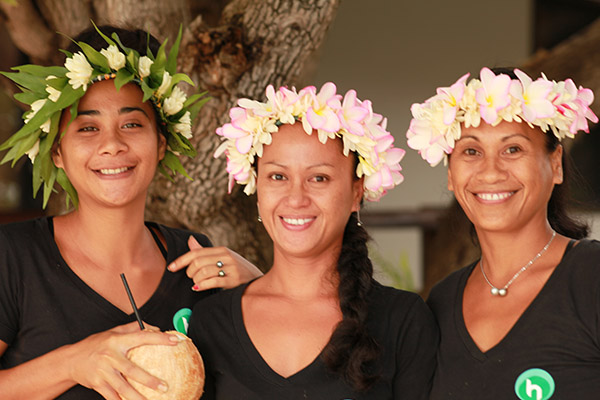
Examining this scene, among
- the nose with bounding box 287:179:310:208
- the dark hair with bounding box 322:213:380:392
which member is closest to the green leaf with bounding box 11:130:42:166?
the nose with bounding box 287:179:310:208

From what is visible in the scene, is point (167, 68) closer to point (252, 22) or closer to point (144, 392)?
Result: point (252, 22)

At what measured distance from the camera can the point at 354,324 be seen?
2656mm

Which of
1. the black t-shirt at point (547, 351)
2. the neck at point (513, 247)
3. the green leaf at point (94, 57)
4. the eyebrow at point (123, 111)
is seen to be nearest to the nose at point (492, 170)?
the neck at point (513, 247)

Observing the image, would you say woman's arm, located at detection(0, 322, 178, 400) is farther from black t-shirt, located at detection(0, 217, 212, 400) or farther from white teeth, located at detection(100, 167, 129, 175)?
white teeth, located at detection(100, 167, 129, 175)

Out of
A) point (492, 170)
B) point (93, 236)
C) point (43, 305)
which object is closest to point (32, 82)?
point (93, 236)

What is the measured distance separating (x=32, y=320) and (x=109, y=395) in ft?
1.38

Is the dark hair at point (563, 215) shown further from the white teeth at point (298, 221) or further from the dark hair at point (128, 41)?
the dark hair at point (128, 41)

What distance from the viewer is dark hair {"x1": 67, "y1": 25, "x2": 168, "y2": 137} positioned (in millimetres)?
3006

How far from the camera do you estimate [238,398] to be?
8.60 feet

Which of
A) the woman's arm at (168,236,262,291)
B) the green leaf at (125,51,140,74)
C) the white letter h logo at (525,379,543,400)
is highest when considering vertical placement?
the green leaf at (125,51,140,74)

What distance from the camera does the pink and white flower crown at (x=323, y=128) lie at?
2.73m

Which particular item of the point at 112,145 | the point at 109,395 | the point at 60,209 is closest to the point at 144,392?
the point at 109,395

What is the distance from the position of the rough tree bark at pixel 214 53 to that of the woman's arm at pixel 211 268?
100cm

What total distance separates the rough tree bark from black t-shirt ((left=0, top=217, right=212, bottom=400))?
1.21m
